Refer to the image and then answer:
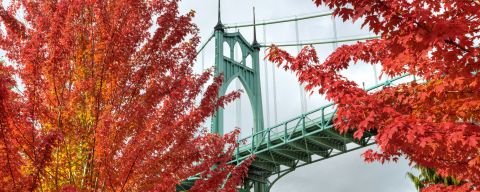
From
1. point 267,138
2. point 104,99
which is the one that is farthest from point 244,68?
point 104,99

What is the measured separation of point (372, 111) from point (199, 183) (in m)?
2.34

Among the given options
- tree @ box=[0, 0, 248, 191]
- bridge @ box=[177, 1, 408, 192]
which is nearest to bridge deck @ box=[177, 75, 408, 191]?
bridge @ box=[177, 1, 408, 192]

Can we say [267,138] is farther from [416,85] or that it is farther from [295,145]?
[416,85]

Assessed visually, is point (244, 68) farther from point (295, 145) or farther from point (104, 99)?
point (104, 99)

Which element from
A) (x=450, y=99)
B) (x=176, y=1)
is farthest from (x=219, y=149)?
(x=450, y=99)

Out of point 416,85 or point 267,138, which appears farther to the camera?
point 267,138

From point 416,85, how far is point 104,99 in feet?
11.8

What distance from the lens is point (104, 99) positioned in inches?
A: 218

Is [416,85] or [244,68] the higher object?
[244,68]

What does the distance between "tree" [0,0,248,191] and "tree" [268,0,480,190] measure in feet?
5.39

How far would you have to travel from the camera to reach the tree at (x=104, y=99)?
502cm

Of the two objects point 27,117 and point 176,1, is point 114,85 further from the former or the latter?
point 176,1

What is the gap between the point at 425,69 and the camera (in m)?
5.48

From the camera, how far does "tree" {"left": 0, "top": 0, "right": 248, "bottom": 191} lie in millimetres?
5023
